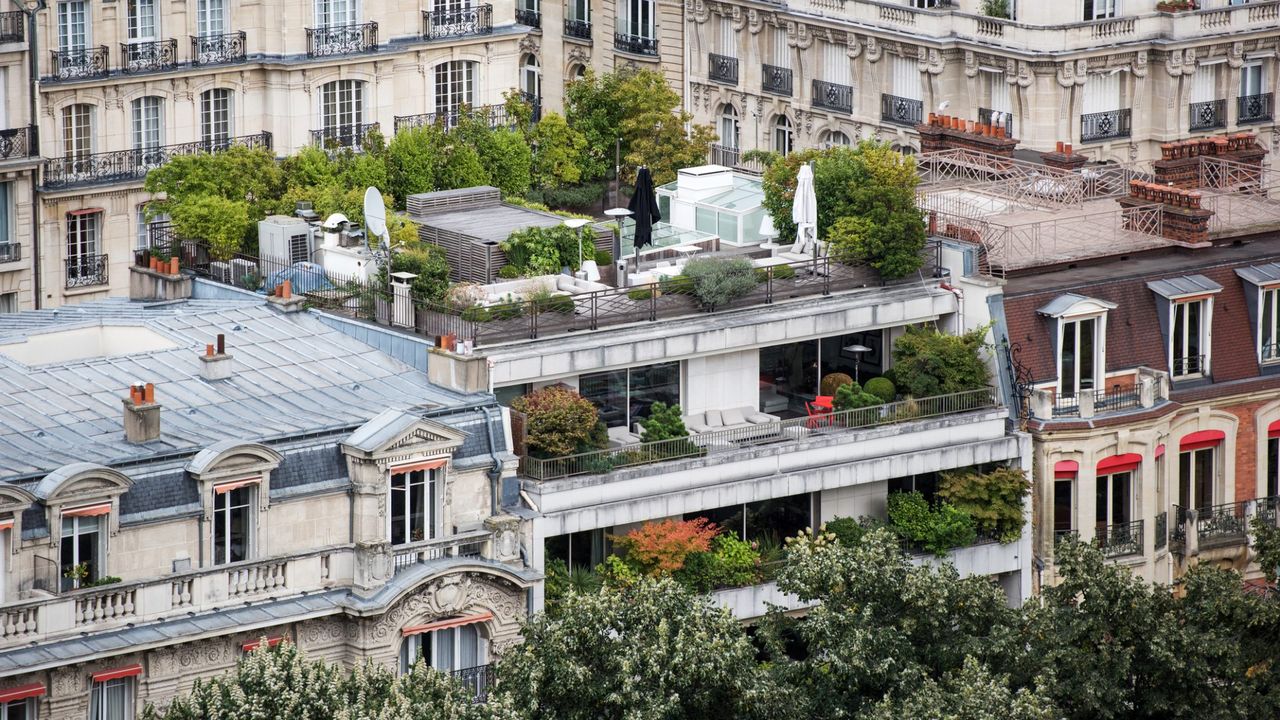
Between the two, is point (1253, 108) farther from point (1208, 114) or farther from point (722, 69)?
point (722, 69)

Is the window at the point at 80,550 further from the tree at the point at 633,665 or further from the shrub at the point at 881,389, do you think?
the shrub at the point at 881,389

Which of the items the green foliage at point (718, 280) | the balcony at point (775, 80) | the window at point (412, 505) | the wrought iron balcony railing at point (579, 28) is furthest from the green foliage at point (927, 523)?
the wrought iron balcony railing at point (579, 28)

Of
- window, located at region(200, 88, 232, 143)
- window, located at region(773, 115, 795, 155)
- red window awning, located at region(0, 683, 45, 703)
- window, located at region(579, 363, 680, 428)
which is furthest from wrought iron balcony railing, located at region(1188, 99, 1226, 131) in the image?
red window awning, located at region(0, 683, 45, 703)

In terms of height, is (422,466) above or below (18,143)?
below

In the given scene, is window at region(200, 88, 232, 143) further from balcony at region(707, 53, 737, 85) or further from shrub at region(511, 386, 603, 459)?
shrub at region(511, 386, 603, 459)

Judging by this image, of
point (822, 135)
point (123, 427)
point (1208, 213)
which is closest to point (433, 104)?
point (822, 135)

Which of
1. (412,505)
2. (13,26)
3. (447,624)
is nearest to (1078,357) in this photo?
(412,505)
